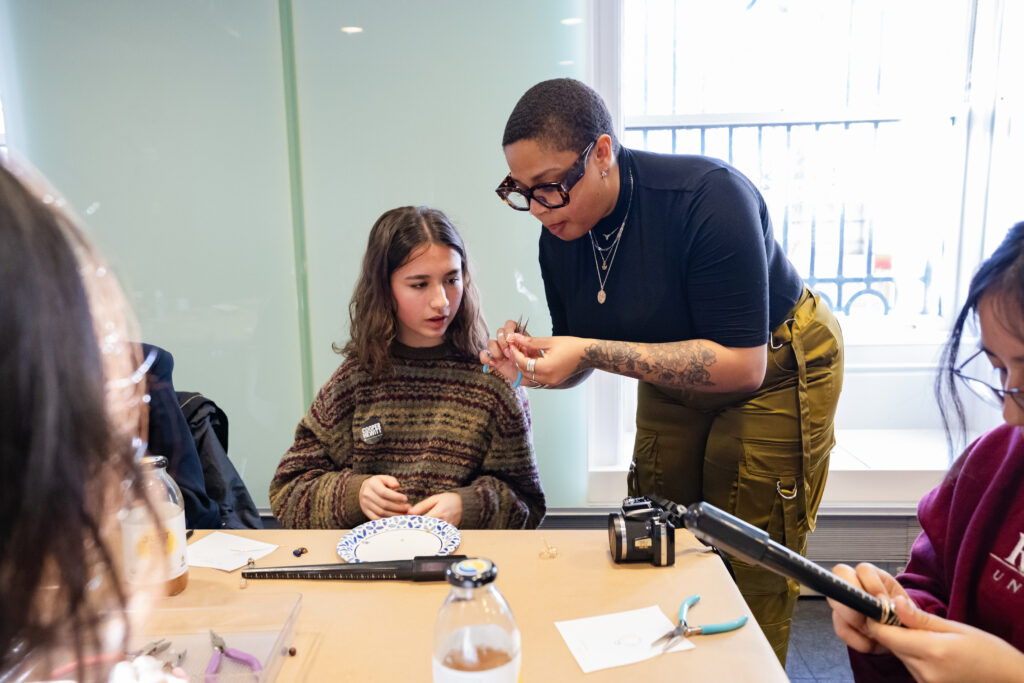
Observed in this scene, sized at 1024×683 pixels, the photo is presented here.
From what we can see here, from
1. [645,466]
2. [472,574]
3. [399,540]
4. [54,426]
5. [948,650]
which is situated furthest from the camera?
[645,466]

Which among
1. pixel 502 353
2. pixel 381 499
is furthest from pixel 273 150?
pixel 381 499

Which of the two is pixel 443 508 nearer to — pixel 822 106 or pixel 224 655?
pixel 224 655

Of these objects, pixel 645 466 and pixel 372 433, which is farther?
pixel 645 466

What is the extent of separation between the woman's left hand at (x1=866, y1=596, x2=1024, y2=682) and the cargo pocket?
0.92 meters

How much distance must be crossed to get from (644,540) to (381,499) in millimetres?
604

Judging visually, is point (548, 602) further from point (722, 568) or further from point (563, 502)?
point (563, 502)

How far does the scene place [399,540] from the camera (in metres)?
1.23

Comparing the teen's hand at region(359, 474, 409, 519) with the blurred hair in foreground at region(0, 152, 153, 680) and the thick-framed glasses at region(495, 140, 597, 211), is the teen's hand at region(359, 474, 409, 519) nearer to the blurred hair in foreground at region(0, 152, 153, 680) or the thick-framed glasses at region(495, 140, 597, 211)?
the thick-framed glasses at region(495, 140, 597, 211)

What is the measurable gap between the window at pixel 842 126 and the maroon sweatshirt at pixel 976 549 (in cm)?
152

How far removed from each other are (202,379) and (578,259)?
1.75m

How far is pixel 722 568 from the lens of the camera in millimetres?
1115

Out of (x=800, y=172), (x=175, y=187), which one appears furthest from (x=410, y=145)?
(x=800, y=172)

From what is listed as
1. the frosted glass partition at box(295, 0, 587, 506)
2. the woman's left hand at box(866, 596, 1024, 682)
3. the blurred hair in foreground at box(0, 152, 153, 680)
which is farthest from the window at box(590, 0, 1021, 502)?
the blurred hair in foreground at box(0, 152, 153, 680)

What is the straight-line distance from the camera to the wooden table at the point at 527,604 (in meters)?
0.87
